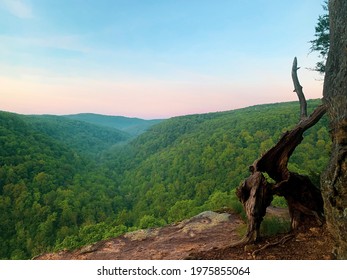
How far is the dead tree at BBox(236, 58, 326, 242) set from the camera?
26.4 ft

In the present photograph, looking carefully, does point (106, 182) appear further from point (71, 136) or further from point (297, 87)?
point (297, 87)

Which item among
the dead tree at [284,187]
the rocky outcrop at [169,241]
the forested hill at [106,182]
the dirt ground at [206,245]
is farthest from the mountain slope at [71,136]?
the dead tree at [284,187]

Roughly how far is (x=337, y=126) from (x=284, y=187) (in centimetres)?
254

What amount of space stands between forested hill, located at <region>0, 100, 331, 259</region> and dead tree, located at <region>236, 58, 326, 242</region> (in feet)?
112

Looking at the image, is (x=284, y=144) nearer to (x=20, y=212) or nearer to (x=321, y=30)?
(x=321, y=30)

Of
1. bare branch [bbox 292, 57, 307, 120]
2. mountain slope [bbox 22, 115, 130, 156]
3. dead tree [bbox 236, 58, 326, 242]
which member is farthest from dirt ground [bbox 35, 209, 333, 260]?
mountain slope [bbox 22, 115, 130, 156]

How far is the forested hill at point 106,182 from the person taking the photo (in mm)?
61378

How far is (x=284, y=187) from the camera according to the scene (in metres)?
8.47

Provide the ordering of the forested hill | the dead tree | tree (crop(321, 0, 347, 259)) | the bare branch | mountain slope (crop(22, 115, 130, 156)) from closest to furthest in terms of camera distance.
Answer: tree (crop(321, 0, 347, 259)), the dead tree, the bare branch, the forested hill, mountain slope (crop(22, 115, 130, 156))

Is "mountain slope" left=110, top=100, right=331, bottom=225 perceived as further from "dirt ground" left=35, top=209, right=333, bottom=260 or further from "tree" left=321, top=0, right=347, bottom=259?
"tree" left=321, top=0, right=347, bottom=259

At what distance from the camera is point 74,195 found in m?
82.9

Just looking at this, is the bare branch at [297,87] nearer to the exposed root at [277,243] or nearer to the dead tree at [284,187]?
the dead tree at [284,187]

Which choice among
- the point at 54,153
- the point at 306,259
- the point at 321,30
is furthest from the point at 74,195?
the point at 306,259
